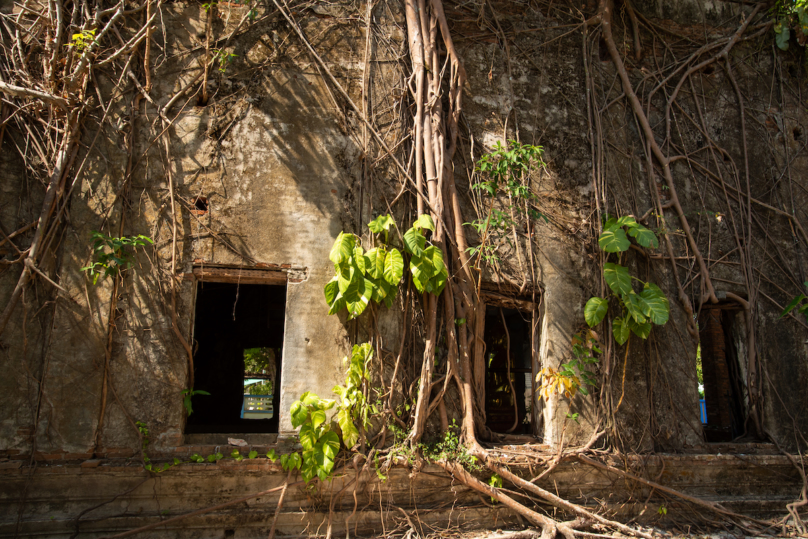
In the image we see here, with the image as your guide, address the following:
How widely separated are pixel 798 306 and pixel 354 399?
174 inches

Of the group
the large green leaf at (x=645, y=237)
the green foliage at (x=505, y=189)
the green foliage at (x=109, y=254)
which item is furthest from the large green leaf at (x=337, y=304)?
the large green leaf at (x=645, y=237)

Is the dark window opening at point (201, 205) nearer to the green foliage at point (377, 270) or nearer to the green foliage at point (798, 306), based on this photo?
the green foliage at point (377, 270)

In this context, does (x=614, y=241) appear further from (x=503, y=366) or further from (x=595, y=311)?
(x=503, y=366)

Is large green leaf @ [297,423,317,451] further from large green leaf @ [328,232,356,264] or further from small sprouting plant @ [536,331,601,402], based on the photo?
small sprouting plant @ [536,331,601,402]

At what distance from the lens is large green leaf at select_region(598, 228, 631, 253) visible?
15.2ft

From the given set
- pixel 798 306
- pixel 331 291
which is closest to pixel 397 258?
pixel 331 291

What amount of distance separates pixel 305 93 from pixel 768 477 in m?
5.31

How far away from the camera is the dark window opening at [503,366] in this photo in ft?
26.7

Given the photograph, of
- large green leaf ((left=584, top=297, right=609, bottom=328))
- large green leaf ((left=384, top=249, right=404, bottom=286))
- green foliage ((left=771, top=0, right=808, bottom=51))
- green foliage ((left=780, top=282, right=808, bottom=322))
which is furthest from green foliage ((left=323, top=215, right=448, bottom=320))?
green foliage ((left=771, top=0, right=808, bottom=51))

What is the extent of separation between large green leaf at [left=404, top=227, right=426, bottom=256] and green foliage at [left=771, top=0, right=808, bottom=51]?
4.60m

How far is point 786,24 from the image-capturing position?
5.64 m

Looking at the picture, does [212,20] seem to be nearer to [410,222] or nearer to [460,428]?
[410,222]

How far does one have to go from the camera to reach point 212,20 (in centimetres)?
457

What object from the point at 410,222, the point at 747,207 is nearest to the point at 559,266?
the point at 410,222
